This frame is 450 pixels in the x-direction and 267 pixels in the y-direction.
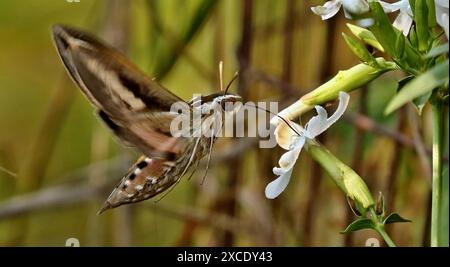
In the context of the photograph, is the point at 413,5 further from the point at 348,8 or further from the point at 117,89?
the point at 117,89

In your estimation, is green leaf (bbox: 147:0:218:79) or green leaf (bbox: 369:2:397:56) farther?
green leaf (bbox: 147:0:218:79)

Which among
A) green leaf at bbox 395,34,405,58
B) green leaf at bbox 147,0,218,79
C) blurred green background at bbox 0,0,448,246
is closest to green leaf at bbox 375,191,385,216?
green leaf at bbox 395,34,405,58

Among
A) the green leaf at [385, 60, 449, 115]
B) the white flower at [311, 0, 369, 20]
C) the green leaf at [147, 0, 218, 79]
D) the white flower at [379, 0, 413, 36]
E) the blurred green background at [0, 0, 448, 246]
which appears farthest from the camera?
the blurred green background at [0, 0, 448, 246]

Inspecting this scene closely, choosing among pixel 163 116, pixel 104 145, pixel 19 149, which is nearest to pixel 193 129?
pixel 163 116

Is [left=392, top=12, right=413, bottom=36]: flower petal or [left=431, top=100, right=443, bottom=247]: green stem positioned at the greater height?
[left=392, top=12, right=413, bottom=36]: flower petal

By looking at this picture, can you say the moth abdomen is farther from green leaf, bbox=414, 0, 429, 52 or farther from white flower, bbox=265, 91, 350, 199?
green leaf, bbox=414, 0, 429, 52

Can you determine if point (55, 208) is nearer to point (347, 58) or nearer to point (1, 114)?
point (1, 114)

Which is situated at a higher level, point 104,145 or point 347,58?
point 347,58
